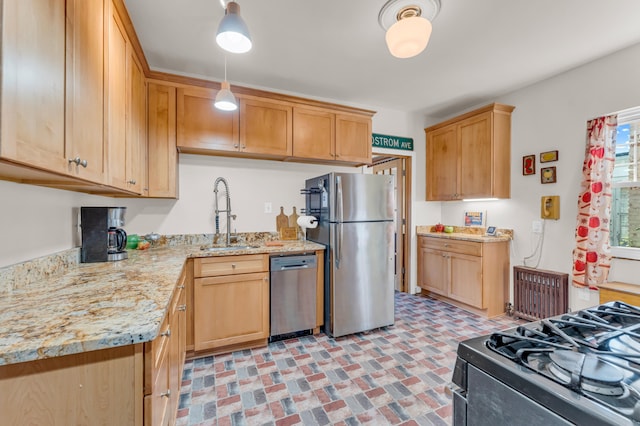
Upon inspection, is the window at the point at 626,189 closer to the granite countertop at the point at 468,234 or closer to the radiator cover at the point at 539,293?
the radiator cover at the point at 539,293

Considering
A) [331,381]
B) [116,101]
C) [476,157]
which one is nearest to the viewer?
[116,101]

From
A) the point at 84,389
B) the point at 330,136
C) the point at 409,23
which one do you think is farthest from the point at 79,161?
the point at 330,136

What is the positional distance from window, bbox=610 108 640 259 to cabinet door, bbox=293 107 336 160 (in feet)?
8.50

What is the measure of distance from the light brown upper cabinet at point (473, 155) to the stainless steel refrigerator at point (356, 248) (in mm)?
1271

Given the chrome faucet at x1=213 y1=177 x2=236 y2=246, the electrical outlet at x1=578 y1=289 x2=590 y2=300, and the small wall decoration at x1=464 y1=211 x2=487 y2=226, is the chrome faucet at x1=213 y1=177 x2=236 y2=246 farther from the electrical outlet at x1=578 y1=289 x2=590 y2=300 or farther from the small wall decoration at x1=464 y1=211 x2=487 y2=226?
the electrical outlet at x1=578 y1=289 x2=590 y2=300

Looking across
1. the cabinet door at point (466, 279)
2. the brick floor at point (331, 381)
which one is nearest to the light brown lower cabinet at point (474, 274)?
the cabinet door at point (466, 279)

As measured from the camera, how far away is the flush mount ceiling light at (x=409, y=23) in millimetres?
1759

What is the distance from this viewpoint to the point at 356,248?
2686 millimetres

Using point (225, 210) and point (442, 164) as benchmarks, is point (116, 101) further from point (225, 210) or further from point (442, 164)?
point (442, 164)

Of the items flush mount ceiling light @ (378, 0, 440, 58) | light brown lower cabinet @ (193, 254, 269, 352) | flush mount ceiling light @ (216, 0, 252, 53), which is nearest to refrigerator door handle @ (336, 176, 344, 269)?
light brown lower cabinet @ (193, 254, 269, 352)

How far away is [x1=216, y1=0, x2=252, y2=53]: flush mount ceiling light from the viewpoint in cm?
143

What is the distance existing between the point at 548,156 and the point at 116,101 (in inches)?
149

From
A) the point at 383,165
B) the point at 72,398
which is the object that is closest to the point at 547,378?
the point at 72,398

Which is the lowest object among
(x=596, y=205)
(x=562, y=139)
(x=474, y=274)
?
(x=474, y=274)
